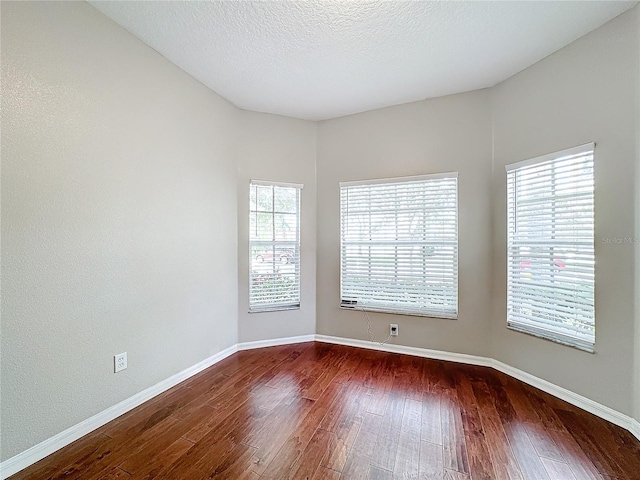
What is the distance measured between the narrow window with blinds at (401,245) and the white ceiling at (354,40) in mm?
1006

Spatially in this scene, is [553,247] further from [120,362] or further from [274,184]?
[120,362]

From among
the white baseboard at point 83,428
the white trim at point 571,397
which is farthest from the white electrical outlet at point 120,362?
the white trim at point 571,397

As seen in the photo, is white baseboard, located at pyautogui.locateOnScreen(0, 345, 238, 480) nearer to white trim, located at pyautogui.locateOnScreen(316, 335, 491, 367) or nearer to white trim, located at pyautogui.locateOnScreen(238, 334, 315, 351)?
white trim, located at pyautogui.locateOnScreen(238, 334, 315, 351)

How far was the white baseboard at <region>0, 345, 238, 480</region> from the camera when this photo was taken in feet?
4.96

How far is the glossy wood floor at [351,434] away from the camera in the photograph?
1.53 metres

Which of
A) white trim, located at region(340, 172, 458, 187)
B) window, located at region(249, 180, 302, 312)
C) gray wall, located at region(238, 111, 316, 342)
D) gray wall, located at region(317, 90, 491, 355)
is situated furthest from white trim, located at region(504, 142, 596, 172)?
window, located at region(249, 180, 302, 312)

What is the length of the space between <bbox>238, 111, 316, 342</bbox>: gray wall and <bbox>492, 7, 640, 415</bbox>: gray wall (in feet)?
7.28

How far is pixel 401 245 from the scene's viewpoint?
10.3 ft

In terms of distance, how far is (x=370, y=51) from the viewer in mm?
2240

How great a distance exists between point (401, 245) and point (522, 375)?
62.1 inches

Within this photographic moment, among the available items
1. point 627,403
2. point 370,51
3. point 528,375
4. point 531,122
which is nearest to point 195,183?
point 370,51

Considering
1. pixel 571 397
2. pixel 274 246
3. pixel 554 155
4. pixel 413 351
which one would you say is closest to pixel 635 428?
pixel 571 397

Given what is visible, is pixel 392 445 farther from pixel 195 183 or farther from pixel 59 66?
pixel 59 66

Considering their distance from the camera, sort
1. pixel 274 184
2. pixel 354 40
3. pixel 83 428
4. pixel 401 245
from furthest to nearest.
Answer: pixel 274 184 < pixel 401 245 < pixel 354 40 < pixel 83 428
